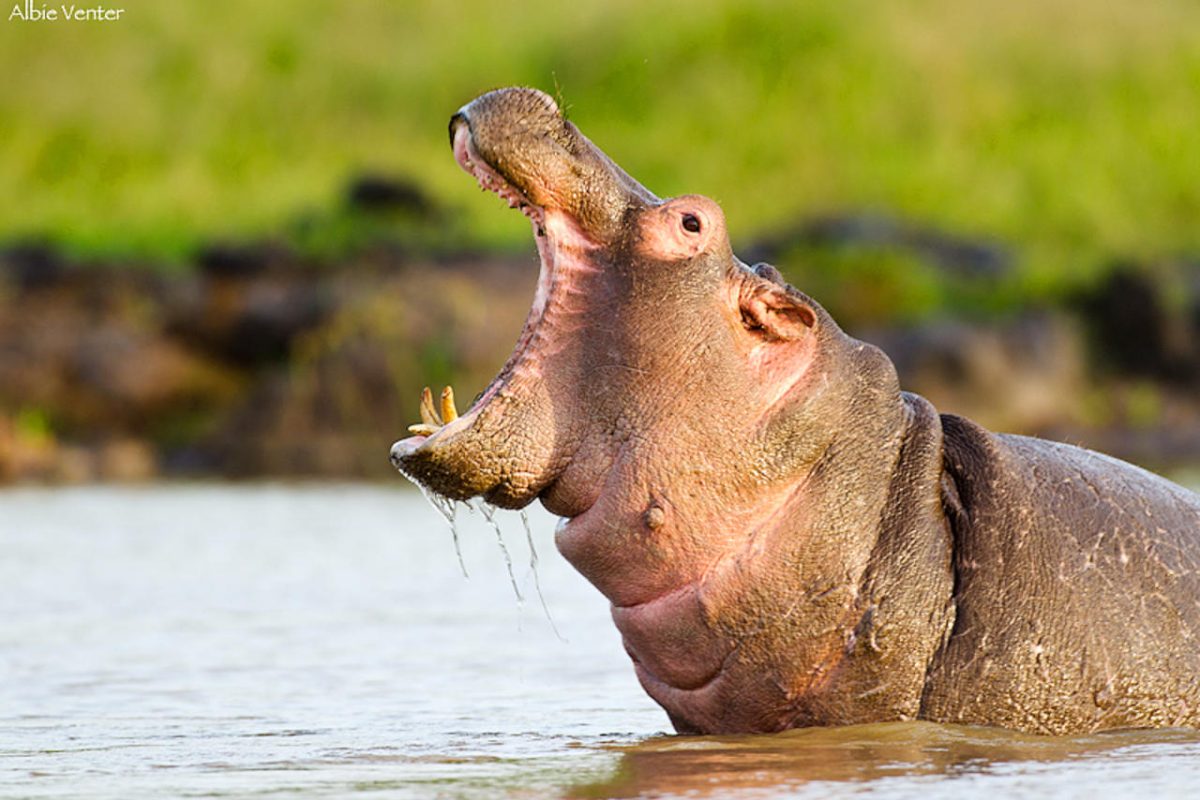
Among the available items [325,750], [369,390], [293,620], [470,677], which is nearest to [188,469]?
[369,390]

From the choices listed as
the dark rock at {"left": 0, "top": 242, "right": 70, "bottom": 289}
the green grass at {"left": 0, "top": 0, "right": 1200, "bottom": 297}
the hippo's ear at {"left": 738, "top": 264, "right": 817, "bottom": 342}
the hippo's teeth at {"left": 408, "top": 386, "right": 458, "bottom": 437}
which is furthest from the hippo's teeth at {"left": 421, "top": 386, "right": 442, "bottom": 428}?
the green grass at {"left": 0, "top": 0, "right": 1200, "bottom": 297}

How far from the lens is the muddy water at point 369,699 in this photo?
5043 mm

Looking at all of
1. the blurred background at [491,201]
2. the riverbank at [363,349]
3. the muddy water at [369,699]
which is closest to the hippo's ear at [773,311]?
the muddy water at [369,699]

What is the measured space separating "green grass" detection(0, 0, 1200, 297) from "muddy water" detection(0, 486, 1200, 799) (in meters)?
16.9

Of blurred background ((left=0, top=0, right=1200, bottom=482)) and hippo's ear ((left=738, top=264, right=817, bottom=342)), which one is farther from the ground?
blurred background ((left=0, top=0, right=1200, bottom=482))

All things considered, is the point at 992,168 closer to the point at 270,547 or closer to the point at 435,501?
the point at 270,547

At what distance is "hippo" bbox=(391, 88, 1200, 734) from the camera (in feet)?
17.2

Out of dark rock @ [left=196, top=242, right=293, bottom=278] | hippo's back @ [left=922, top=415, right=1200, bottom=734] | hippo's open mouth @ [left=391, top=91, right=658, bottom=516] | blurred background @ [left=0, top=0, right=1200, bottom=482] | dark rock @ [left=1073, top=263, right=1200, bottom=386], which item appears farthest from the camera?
dark rock @ [left=196, top=242, right=293, bottom=278]

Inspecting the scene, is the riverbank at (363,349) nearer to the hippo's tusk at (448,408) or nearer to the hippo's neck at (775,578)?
the hippo's tusk at (448,408)

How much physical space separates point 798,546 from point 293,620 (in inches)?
165

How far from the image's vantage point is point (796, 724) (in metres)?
5.38

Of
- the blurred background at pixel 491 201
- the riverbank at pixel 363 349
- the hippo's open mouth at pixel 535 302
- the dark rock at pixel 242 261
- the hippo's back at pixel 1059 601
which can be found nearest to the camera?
the hippo's open mouth at pixel 535 302

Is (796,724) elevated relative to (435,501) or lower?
lower

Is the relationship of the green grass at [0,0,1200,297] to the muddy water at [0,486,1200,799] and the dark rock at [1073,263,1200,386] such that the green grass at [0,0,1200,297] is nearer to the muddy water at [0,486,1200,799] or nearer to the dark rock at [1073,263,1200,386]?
the dark rock at [1073,263,1200,386]
